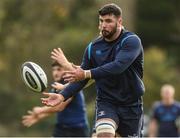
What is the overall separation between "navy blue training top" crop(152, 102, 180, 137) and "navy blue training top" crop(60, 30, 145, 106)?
634cm

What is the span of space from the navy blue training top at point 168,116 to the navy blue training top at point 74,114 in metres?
3.91

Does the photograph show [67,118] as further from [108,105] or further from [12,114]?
[12,114]

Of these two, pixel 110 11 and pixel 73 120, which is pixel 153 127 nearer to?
pixel 73 120

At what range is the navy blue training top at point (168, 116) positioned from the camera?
53.7 ft

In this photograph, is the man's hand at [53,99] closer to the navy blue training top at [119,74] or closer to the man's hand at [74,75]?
the navy blue training top at [119,74]

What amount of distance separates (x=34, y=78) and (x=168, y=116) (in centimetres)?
674

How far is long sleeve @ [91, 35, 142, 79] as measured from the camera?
939 centimetres

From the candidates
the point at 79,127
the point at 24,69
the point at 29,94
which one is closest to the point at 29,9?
the point at 29,94

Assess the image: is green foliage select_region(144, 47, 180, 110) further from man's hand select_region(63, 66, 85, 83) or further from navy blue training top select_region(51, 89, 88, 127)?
man's hand select_region(63, 66, 85, 83)

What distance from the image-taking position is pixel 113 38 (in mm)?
9875

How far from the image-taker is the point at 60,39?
32562 mm

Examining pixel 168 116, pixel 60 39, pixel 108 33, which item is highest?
pixel 60 39

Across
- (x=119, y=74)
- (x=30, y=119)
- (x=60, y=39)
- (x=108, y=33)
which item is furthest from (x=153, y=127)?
(x=60, y=39)

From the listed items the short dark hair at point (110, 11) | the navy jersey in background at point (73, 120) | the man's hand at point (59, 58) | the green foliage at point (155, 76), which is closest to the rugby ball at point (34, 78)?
the man's hand at point (59, 58)
